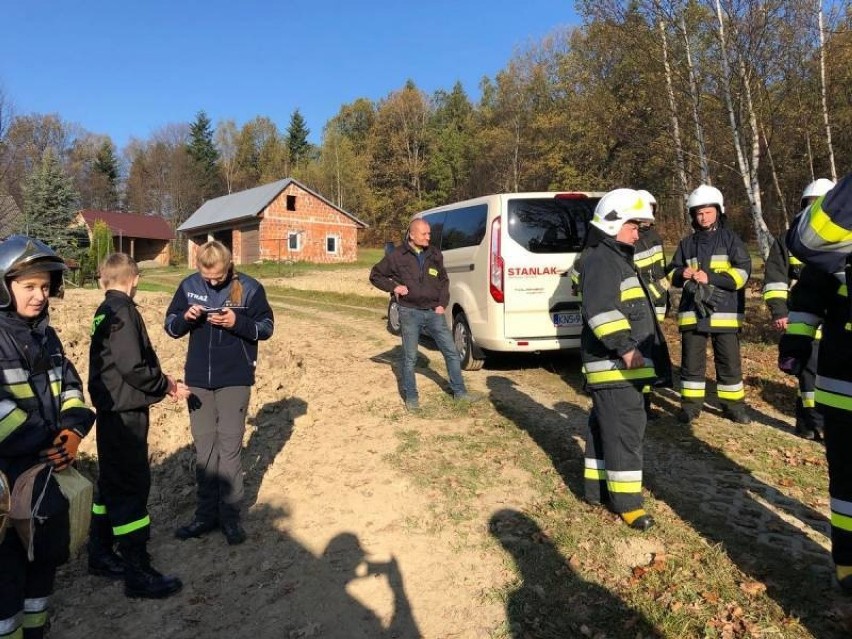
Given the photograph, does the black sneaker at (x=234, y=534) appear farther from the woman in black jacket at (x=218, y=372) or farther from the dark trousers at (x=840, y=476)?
the dark trousers at (x=840, y=476)

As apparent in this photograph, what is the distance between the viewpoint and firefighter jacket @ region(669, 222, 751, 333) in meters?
5.41

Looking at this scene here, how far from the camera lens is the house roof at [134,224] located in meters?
47.7

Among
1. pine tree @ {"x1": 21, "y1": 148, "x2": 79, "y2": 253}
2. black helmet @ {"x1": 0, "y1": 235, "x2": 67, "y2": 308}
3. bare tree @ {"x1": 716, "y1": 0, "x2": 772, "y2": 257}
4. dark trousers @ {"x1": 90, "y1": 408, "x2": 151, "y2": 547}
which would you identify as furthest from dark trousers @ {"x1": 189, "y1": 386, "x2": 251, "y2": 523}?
pine tree @ {"x1": 21, "y1": 148, "x2": 79, "y2": 253}

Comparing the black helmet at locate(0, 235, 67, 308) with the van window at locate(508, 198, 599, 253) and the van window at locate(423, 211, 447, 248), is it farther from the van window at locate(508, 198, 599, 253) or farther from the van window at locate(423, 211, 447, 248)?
the van window at locate(423, 211, 447, 248)

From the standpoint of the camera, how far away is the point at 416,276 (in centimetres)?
600

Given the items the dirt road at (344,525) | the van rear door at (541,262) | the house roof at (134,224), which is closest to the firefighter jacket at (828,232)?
the dirt road at (344,525)

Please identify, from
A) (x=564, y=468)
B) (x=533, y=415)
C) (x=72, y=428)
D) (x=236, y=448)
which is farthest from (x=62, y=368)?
(x=533, y=415)

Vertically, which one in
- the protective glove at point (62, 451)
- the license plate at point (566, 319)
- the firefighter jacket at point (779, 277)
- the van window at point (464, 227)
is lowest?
the protective glove at point (62, 451)

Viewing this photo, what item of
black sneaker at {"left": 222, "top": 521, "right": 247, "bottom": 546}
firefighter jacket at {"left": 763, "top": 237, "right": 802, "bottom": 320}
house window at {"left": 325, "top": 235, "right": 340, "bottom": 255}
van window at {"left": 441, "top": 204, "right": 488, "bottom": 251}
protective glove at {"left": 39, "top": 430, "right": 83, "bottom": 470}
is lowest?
black sneaker at {"left": 222, "top": 521, "right": 247, "bottom": 546}

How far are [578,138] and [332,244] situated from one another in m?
16.6

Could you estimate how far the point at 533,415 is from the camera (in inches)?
228

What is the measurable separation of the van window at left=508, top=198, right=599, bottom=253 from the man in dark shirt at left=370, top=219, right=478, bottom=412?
1.18m

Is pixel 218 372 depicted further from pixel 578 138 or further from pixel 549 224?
pixel 578 138

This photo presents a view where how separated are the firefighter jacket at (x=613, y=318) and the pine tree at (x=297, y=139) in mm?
67752
